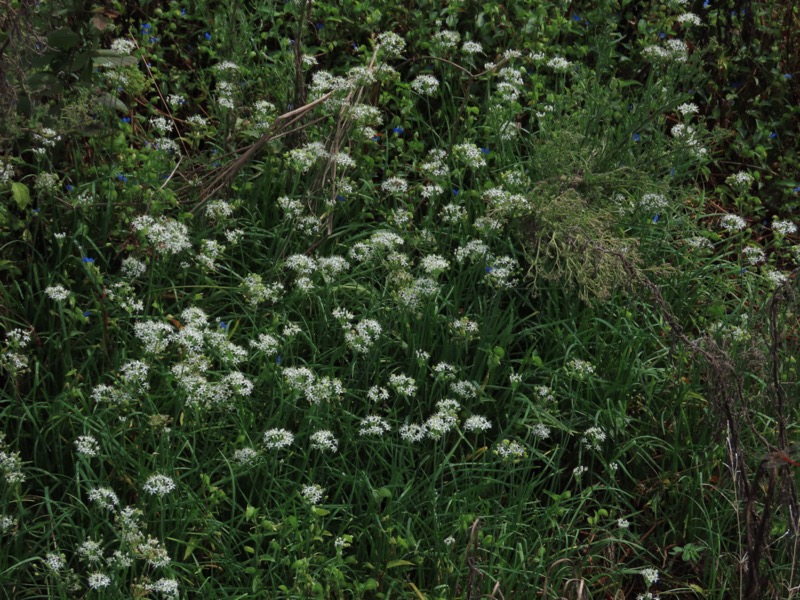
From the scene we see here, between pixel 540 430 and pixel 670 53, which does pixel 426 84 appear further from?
pixel 540 430

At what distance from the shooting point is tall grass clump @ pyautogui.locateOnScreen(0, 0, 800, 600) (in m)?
3.12

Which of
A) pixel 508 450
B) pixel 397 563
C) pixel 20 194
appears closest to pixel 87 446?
pixel 397 563

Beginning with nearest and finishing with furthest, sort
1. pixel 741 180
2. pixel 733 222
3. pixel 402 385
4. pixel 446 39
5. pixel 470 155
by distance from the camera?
pixel 402 385 → pixel 470 155 → pixel 733 222 → pixel 741 180 → pixel 446 39

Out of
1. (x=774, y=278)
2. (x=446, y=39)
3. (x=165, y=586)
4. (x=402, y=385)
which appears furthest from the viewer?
(x=446, y=39)

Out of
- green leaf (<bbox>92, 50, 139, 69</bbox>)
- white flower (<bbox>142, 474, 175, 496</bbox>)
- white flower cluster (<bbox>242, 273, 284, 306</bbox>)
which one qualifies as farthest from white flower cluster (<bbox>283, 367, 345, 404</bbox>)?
green leaf (<bbox>92, 50, 139, 69</bbox>)

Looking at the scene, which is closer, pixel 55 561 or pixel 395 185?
pixel 55 561

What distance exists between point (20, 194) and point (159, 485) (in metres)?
1.33

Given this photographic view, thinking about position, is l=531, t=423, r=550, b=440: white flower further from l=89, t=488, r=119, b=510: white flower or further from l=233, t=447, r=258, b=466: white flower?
l=89, t=488, r=119, b=510: white flower

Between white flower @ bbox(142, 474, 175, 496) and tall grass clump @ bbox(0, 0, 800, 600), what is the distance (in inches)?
0.4

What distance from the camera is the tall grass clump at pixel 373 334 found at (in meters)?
3.12

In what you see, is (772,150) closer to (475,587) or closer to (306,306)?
(306,306)

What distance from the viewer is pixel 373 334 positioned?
3559mm

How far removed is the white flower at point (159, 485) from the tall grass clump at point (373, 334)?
11mm

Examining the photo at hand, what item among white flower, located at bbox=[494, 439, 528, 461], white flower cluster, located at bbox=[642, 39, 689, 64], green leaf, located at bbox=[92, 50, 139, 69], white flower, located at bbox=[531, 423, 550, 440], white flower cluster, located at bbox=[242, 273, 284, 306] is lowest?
white flower, located at bbox=[531, 423, 550, 440]
